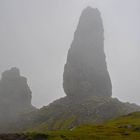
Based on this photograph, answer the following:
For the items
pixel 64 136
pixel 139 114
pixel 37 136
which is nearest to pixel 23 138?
pixel 37 136

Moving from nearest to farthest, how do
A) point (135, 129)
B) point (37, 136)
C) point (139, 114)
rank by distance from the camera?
1. point (37, 136)
2. point (135, 129)
3. point (139, 114)

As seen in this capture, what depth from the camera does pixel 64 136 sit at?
2886 inches

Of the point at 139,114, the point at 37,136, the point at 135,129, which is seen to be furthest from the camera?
the point at 139,114

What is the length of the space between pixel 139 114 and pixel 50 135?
2450 inches

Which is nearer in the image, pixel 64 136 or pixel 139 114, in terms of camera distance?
pixel 64 136

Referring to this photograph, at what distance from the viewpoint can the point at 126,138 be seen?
75812mm

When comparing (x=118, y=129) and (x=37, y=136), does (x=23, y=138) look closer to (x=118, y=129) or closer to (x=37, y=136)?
(x=37, y=136)

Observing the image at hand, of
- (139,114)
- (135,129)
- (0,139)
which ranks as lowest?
(0,139)

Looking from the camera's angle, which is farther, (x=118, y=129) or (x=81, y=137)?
(x=118, y=129)

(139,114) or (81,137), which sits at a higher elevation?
→ (139,114)

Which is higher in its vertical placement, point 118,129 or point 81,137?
point 118,129

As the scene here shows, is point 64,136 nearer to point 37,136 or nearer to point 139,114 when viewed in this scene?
point 37,136

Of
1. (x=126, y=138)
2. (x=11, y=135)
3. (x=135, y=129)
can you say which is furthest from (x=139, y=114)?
(x=11, y=135)

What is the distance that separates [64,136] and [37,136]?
5.21 meters
